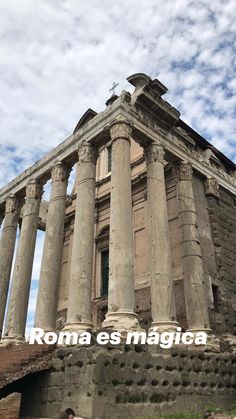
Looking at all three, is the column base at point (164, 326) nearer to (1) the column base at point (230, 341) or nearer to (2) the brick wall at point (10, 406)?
(1) the column base at point (230, 341)

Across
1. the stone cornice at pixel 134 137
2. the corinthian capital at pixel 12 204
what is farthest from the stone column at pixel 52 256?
the corinthian capital at pixel 12 204

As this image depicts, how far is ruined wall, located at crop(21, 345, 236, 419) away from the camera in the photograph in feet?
28.0

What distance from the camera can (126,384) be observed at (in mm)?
8891

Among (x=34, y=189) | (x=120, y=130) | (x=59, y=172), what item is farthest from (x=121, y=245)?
(x=34, y=189)

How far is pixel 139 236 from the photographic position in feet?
56.0

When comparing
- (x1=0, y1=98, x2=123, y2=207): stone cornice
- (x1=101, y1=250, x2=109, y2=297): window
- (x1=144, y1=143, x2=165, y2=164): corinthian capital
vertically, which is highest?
(x1=0, y1=98, x2=123, y2=207): stone cornice

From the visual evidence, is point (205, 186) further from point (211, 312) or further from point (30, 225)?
point (30, 225)

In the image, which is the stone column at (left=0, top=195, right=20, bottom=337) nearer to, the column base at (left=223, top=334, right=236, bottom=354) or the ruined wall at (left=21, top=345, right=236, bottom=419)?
the ruined wall at (left=21, top=345, right=236, bottom=419)

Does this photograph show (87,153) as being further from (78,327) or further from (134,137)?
(78,327)

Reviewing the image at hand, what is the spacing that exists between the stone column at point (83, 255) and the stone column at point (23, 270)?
3.65 meters

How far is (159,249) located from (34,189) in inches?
284

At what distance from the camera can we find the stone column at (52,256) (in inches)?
508

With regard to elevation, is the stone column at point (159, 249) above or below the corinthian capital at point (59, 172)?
below

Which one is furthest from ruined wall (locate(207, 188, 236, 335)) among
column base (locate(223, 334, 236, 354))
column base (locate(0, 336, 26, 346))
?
column base (locate(0, 336, 26, 346))
